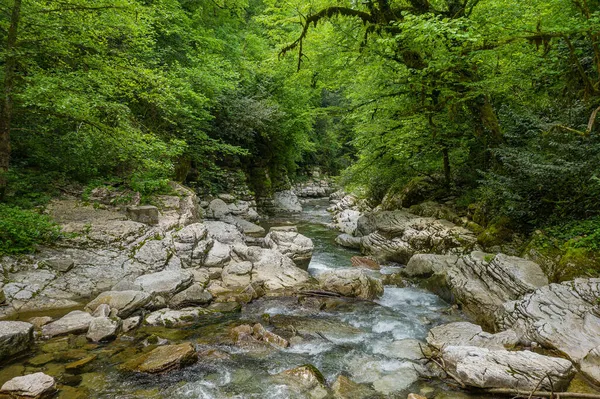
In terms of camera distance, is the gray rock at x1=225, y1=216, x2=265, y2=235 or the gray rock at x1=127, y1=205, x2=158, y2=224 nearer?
the gray rock at x1=127, y1=205, x2=158, y2=224

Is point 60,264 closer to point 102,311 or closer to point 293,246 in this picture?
point 102,311

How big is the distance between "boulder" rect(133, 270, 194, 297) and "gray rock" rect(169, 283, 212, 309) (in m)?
0.15

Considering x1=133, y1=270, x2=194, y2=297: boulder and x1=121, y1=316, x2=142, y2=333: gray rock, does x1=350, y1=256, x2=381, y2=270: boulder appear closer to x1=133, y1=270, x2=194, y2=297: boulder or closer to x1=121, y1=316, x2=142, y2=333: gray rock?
x1=133, y1=270, x2=194, y2=297: boulder

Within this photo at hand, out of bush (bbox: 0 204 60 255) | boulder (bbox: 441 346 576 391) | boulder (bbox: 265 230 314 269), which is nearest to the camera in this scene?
boulder (bbox: 441 346 576 391)

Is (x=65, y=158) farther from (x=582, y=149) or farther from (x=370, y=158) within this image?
(x=582, y=149)

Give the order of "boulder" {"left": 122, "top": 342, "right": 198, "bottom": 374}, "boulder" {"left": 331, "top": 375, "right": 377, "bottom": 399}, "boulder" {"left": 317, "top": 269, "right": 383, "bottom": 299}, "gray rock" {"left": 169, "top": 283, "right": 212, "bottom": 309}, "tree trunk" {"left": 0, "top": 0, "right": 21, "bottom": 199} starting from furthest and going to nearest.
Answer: "boulder" {"left": 317, "top": 269, "right": 383, "bottom": 299}
"gray rock" {"left": 169, "top": 283, "right": 212, "bottom": 309}
"tree trunk" {"left": 0, "top": 0, "right": 21, "bottom": 199}
"boulder" {"left": 122, "top": 342, "right": 198, "bottom": 374}
"boulder" {"left": 331, "top": 375, "right": 377, "bottom": 399}

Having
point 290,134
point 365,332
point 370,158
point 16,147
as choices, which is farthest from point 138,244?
point 290,134

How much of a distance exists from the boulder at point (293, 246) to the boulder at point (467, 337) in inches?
200

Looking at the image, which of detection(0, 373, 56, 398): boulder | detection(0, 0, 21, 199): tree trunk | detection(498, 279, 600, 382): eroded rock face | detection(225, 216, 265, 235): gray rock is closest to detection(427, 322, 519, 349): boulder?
detection(498, 279, 600, 382): eroded rock face

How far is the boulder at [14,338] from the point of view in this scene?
15.4 ft

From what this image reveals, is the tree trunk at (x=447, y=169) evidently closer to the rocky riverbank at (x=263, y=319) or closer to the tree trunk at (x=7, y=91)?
the rocky riverbank at (x=263, y=319)

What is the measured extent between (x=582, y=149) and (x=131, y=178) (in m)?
12.2

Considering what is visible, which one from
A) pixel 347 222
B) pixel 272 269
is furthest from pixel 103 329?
pixel 347 222

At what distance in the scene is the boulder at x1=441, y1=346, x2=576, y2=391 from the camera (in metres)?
4.15
